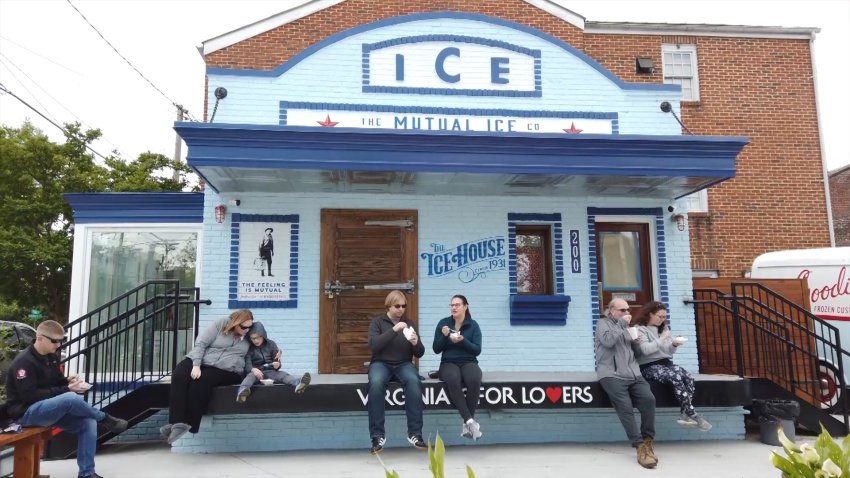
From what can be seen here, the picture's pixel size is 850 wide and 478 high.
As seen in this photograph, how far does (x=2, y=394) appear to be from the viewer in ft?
24.0

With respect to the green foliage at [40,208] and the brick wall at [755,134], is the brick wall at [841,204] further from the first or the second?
the green foliage at [40,208]

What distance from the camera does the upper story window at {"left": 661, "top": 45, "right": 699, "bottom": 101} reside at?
14242 millimetres

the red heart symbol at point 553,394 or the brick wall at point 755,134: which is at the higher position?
the brick wall at point 755,134

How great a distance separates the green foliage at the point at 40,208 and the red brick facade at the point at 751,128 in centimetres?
1088

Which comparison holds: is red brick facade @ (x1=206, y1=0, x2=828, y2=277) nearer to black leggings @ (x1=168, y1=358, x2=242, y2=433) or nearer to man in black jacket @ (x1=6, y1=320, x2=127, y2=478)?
black leggings @ (x1=168, y1=358, x2=242, y2=433)

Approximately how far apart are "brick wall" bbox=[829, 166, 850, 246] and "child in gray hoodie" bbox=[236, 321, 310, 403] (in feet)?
81.2

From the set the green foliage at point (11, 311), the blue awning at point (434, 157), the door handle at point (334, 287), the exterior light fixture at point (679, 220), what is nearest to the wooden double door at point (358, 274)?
the door handle at point (334, 287)

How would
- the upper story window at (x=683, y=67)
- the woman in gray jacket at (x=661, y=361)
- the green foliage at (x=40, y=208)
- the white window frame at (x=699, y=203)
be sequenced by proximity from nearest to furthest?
the woman in gray jacket at (x=661, y=361)
the white window frame at (x=699, y=203)
the upper story window at (x=683, y=67)
the green foliage at (x=40, y=208)

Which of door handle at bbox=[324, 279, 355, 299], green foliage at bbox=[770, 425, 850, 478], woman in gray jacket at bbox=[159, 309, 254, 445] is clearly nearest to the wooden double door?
door handle at bbox=[324, 279, 355, 299]

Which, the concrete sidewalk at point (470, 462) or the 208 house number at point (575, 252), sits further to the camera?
the 208 house number at point (575, 252)

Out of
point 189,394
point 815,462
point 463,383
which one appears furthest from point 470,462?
point 815,462

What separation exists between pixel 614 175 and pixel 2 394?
8.35 metres

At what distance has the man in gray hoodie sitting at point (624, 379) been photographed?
5.57 m

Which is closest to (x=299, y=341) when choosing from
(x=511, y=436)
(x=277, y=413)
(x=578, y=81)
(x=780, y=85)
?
(x=277, y=413)
